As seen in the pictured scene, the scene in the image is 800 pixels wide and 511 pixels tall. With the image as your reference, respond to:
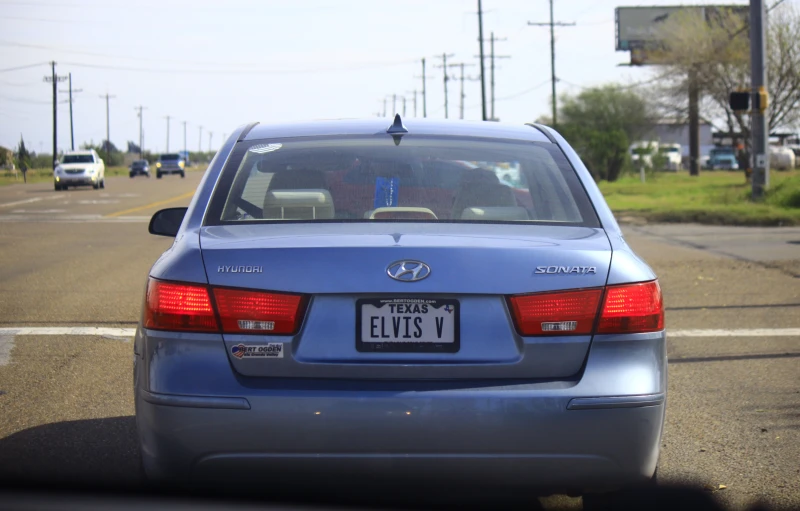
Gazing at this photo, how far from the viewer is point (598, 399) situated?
10.6ft

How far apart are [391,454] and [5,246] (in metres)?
14.8

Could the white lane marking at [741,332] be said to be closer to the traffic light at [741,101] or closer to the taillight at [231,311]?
the taillight at [231,311]

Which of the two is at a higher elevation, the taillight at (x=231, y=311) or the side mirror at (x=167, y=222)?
the side mirror at (x=167, y=222)

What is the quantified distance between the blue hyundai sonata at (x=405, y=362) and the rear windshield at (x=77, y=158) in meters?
44.4

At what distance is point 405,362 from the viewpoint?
3.25 m

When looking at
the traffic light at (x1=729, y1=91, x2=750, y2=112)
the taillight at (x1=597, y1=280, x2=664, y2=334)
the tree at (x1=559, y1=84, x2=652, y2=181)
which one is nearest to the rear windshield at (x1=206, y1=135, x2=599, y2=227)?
the taillight at (x1=597, y1=280, x2=664, y2=334)

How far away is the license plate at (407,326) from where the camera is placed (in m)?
3.25

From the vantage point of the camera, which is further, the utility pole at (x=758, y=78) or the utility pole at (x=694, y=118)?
the utility pole at (x=694, y=118)

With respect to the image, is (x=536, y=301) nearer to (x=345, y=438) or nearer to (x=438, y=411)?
(x=438, y=411)

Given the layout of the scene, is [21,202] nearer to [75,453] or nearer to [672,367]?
[672,367]

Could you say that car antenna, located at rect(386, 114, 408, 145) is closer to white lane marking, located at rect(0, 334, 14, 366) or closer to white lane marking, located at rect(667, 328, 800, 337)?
white lane marking, located at rect(0, 334, 14, 366)

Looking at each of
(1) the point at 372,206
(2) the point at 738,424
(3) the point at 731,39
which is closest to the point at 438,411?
(1) the point at 372,206

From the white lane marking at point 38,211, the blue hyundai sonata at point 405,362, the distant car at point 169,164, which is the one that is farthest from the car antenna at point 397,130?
the distant car at point 169,164

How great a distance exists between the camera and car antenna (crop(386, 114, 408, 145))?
14.5 ft
